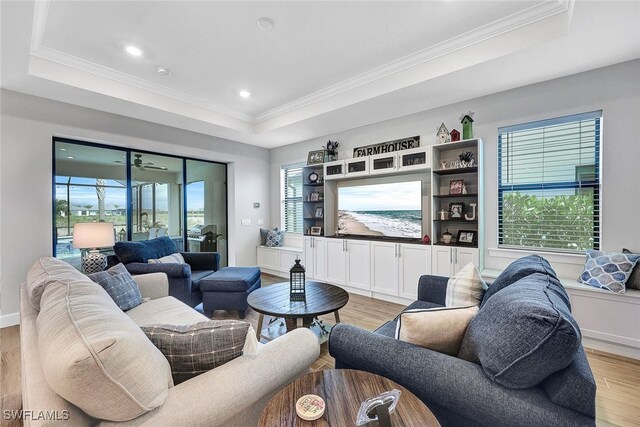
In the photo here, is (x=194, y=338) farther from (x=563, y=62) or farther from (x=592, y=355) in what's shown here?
(x=563, y=62)

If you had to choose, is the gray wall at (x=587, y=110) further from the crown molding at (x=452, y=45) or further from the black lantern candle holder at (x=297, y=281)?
the black lantern candle holder at (x=297, y=281)

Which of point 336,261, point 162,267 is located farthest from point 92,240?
point 336,261

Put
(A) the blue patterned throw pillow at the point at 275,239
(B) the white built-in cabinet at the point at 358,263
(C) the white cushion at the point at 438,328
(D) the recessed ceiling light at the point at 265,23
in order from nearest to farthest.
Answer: (C) the white cushion at the point at 438,328 < (D) the recessed ceiling light at the point at 265,23 < (B) the white built-in cabinet at the point at 358,263 < (A) the blue patterned throw pillow at the point at 275,239

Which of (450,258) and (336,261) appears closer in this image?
(450,258)

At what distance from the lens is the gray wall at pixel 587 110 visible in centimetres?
269

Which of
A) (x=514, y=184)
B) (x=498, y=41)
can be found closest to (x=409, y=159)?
(x=514, y=184)

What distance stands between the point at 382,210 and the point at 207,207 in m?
3.29

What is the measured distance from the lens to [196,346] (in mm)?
1138

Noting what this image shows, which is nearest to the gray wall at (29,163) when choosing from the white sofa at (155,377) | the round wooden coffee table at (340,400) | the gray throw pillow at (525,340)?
the white sofa at (155,377)

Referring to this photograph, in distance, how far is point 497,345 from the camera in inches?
40.9

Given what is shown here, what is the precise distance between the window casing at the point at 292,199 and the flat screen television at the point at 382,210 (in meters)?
1.21

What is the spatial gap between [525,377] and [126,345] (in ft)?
4.38

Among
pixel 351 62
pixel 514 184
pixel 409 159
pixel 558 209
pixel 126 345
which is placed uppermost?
pixel 351 62

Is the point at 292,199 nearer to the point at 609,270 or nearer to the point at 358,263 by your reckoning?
the point at 358,263
